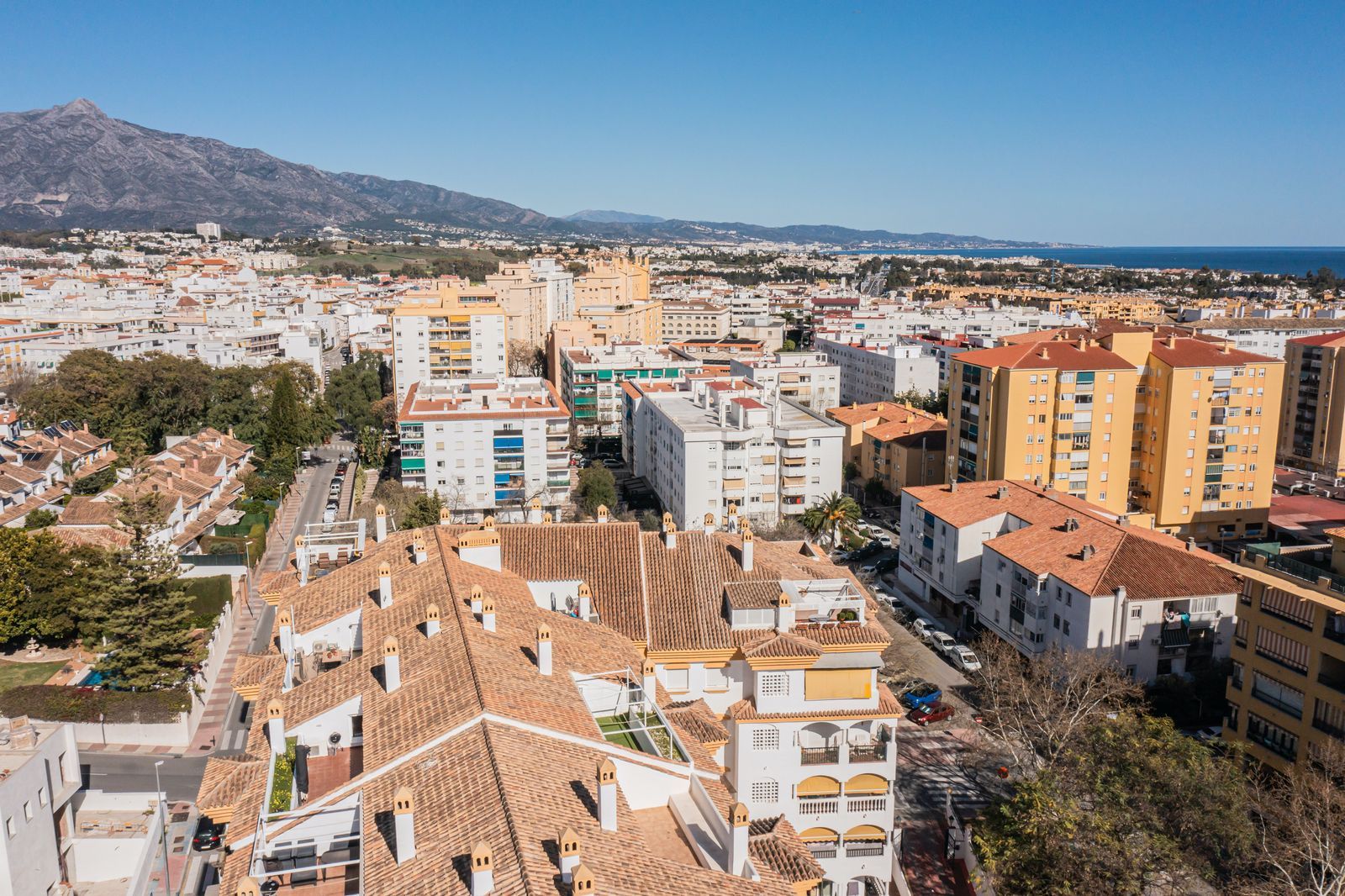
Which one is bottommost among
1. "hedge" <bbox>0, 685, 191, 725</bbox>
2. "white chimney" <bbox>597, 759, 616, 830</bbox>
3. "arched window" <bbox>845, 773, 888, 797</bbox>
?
"hedge" <bbox>0, 685, 191, 725</bbox>

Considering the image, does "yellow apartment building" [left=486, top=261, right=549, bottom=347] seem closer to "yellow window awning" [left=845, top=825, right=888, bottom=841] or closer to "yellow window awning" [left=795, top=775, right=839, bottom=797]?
"yellow window awning" [left=795, top=775, right=839, bottom=797]

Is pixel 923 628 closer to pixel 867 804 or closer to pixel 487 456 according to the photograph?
pixel 867 804

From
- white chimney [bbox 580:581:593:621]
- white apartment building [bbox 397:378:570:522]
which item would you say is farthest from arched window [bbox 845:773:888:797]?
white apartment building [bbox 397:378:570:522]

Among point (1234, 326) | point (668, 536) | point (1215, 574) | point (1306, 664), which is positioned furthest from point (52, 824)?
point (1234, 326)

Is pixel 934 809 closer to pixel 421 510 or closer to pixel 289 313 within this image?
pixel 421 510

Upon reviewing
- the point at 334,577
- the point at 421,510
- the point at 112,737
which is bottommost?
the point at 112,737

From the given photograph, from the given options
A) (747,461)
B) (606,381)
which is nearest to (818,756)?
(747,461)
